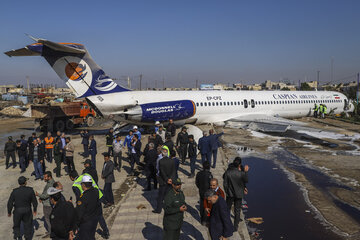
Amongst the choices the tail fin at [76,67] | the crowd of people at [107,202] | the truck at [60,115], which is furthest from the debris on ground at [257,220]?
the truck at [60,115]

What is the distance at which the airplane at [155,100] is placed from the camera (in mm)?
15391

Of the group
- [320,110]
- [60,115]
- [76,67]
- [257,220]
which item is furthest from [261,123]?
[60,115]

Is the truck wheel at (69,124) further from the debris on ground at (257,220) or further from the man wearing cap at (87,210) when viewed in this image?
the debris on ground at (257,220)

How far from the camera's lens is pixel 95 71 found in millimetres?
16078

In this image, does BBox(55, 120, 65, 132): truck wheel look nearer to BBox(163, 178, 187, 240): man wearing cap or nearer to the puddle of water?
the puddle of water

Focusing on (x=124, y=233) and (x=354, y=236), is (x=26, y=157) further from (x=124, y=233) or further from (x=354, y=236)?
(x=354, y=236)

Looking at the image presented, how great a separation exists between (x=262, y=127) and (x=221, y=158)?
8.30 m

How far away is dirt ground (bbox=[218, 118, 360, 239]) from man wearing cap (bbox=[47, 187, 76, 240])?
5.66 m

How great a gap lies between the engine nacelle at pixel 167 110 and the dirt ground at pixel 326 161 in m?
3.21

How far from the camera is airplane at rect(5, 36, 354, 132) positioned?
15391mm

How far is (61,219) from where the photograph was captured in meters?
4.55

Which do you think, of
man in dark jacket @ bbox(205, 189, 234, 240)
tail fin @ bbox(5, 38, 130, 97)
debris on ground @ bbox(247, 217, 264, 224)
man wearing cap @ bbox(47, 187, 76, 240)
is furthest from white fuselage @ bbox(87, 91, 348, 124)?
man in dark jacket @ bbox(205, 189, 234, 240)

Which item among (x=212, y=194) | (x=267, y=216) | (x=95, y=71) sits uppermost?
(x=95, y=71)

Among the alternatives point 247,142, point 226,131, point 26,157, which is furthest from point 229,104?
point 26,157
